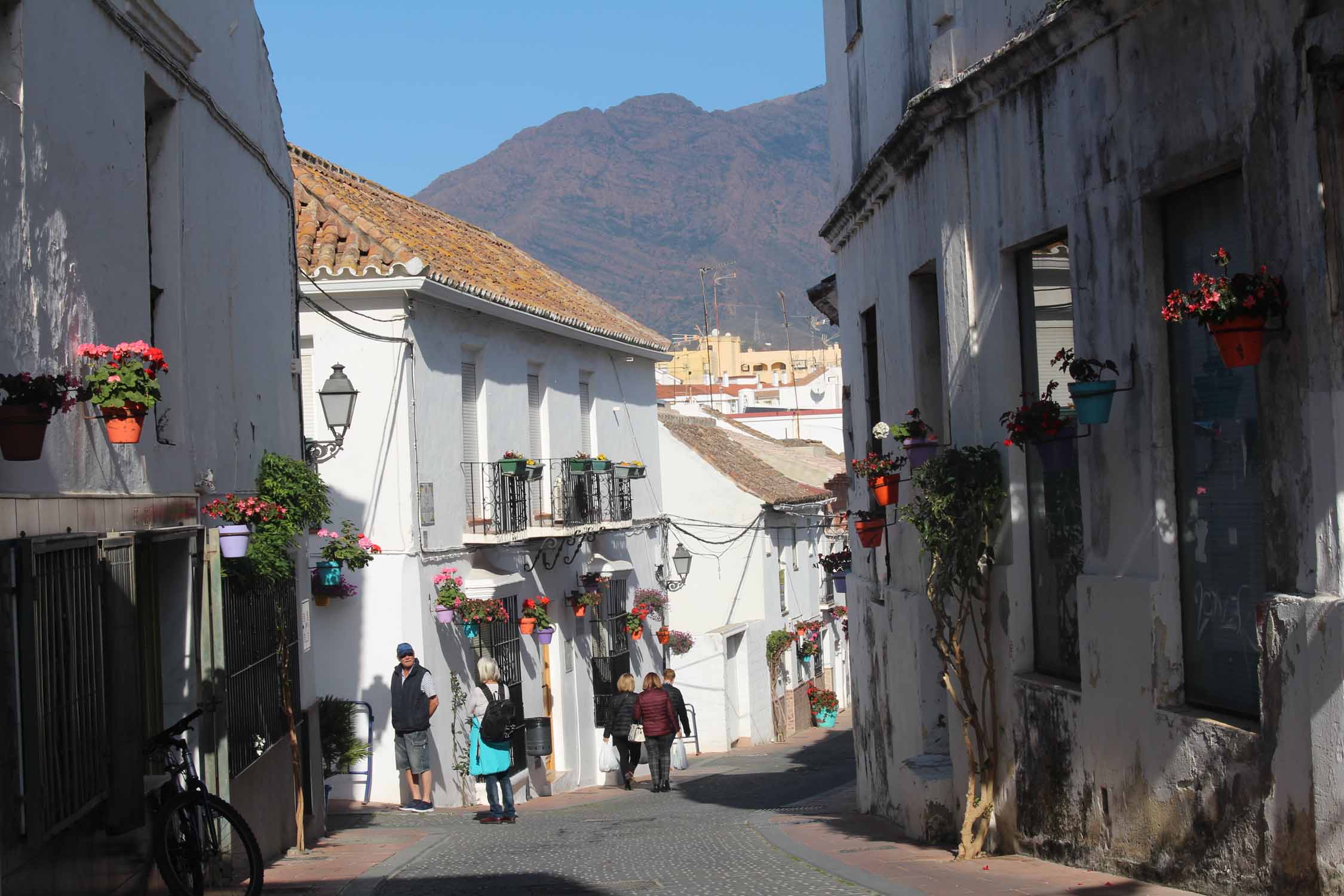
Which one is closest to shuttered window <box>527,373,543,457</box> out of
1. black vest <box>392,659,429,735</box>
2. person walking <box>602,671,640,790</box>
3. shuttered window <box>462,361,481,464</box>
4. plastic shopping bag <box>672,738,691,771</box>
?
shuttered window <box>462,361,481,464</box>

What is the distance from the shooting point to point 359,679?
55.4 ft

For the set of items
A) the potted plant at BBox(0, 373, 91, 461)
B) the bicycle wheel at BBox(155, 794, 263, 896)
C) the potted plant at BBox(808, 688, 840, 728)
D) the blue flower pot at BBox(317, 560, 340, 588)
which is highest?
the potted plant at BBox(0, 373, 91, 461)

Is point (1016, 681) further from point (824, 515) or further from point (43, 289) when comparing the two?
point (824, 515)

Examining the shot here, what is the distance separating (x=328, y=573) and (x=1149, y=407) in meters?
10.0

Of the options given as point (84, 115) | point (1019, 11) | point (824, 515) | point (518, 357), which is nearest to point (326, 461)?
point (518, 357)

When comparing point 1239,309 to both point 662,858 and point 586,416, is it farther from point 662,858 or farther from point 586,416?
point 586,416

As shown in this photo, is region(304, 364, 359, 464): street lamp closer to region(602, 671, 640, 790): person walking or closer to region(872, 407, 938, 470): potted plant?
region(602, 671, 640, 790): person walking

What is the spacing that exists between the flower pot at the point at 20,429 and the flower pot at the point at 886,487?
6.36 metres

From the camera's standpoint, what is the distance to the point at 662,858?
10.9 meters

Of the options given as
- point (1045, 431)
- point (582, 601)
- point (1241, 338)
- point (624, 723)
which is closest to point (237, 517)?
point (1045, 431)

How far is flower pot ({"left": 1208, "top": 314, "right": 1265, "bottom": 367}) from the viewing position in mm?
6188

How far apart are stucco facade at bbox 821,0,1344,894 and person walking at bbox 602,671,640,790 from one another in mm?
8156

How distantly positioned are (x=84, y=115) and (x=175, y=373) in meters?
2.07

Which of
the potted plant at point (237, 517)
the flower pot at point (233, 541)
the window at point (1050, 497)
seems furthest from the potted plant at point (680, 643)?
the window at point (1050, 497)
